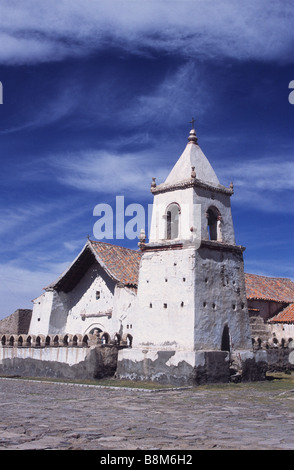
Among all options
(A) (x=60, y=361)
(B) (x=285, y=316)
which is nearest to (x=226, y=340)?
(A) (x=60, y=361)

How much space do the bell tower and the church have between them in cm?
3

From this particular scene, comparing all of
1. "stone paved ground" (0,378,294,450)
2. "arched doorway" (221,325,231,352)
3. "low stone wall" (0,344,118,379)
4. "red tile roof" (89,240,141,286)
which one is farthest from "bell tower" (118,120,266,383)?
"red tile roof" (89,240,141,286)

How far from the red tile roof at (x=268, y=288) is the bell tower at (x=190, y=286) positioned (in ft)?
31.9

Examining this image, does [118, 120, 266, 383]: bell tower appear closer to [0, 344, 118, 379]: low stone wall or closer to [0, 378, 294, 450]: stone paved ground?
[0, 344, 118, 379]: low stone wall

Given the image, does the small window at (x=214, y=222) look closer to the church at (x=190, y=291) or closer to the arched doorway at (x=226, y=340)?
the church at (x=190, y=291)

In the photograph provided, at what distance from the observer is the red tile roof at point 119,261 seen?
62.6ft

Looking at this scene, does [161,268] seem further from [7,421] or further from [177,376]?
[7,421]

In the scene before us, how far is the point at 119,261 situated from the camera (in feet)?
66.5

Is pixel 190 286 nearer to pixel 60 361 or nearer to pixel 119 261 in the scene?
pixel 60 361

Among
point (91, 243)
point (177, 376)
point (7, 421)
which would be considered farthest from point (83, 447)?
point (91, 243)

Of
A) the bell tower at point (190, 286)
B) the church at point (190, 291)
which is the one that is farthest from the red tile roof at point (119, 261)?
the bell tower at point (190, 286)

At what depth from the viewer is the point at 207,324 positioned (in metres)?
14.8
